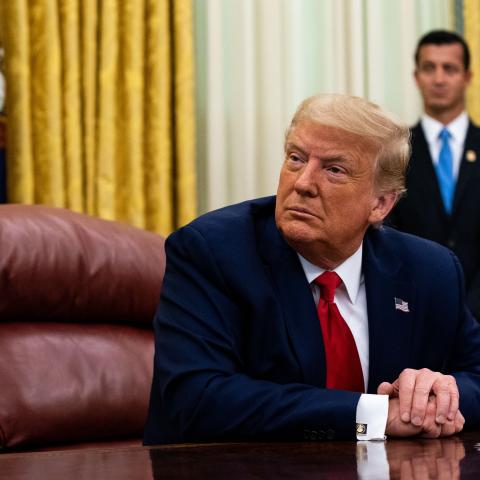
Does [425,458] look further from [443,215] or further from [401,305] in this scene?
[443,215]

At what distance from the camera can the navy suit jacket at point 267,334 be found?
1.93 meters

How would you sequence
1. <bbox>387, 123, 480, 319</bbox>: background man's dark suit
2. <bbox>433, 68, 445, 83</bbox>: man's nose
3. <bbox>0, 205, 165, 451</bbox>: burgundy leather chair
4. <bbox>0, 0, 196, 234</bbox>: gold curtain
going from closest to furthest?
<bbox>0, 205, 165, 451</bbox>: burgundy leather chair < <bbox>0, 0, 196, 234</bbox>: gold curtain < <bbox>387, 123, 480, 319</bbox>: background man's dark suit < <bbox>433, 68, 445, 83</bbox>: man's nose

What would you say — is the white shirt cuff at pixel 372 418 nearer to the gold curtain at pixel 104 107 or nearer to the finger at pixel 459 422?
the finger at pixel 459 422

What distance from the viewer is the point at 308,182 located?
2.14 metres

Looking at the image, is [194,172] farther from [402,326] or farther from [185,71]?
[402,326]

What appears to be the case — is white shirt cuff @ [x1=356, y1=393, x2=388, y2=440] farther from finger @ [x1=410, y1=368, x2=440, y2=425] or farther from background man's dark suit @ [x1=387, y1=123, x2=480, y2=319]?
background man's dark suit @ [x1=387, y1=123, x2=480, y2=319]

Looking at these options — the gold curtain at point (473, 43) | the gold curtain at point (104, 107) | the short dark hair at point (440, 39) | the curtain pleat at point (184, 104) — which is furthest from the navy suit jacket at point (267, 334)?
the gold curtain at point (473, 43)

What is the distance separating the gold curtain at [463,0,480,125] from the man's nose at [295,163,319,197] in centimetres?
311

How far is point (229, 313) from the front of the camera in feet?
6.86

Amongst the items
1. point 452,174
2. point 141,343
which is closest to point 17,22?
point 141,343

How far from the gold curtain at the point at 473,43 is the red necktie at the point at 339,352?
A: 123 inches

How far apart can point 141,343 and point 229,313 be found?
0.75m

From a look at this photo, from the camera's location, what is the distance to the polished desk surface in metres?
1.32

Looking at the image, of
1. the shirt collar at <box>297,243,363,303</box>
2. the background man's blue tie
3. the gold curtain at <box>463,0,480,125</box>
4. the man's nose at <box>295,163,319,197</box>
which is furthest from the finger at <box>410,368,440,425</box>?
the gold curtain at <box>463,0,480,125</box>
